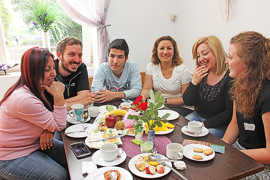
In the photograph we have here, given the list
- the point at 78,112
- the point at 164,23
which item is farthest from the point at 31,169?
the point at 164,23

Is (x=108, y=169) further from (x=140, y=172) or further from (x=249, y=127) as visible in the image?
(x=249, y=127)

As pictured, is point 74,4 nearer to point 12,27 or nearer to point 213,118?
point 12,27

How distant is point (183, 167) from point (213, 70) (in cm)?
115

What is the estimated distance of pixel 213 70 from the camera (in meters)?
1.85

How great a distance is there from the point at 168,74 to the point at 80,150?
1.45 m

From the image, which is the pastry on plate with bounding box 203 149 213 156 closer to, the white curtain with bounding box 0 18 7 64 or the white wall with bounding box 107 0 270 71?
the white wall with bounding box 107 0 270 71

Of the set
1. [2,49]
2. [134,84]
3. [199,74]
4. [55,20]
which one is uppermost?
[55,20]

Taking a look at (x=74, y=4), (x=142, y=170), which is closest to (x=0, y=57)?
(x=74, y=4)

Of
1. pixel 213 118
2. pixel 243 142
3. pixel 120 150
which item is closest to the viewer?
pixel 120 150

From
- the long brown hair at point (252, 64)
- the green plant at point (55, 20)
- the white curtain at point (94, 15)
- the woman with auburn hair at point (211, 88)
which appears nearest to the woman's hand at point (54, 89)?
the woman with auburn hair at point (211, 88)

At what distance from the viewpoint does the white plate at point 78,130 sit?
126 cm

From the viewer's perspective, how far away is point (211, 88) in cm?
180

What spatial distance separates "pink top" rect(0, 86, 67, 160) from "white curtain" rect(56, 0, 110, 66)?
192 centimetres

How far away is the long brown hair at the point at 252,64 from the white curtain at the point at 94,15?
2127mm
